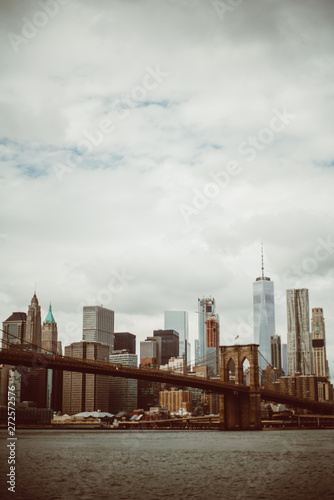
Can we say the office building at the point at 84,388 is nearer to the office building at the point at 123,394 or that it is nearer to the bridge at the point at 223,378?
the office building at the point at 123,394

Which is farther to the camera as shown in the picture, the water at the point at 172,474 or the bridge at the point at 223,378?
the bridge at the point at 223,378

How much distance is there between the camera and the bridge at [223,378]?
54094mm

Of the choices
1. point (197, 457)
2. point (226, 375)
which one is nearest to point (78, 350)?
point (226, 375)

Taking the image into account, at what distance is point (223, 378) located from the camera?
81.6m

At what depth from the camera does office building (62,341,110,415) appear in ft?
589

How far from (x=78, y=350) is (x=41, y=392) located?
17466mm

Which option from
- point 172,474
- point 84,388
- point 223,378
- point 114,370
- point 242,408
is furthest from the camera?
point 84,388

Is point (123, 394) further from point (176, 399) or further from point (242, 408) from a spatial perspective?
point (242, 408)

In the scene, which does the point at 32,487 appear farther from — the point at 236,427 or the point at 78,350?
the point at 78,350

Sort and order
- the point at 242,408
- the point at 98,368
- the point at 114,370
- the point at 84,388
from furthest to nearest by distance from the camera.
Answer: the point at 84,388 < the point at 242,408 < the point at 114,370 < the point at 98,368

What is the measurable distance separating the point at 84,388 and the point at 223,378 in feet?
354

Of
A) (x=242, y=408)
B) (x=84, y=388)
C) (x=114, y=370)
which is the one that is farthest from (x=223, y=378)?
(x=84, y=388)

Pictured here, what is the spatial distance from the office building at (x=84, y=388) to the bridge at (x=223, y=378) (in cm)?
9470

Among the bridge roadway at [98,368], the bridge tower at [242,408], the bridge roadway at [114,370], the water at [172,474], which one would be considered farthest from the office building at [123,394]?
the water at [172,474]
